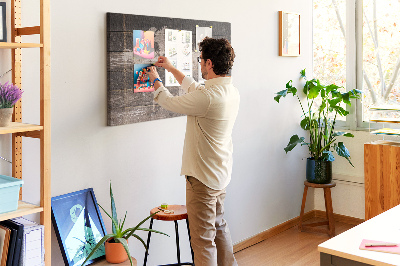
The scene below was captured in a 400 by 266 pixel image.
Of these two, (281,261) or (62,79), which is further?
(281,261)

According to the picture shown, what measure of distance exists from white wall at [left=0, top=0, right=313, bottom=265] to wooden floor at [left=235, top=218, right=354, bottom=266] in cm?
15

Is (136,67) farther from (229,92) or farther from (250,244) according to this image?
(250,244)

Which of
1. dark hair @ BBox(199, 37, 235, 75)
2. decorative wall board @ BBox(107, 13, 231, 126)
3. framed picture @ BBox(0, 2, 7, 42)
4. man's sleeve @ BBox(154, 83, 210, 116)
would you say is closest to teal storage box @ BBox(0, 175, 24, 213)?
framed picture @ BBox(0, 2, 7, 42)

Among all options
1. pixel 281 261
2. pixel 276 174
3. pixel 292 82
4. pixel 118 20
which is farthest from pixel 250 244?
pixel 118 20

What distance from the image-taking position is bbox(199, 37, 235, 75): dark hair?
10.8 feet

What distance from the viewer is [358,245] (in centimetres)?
228

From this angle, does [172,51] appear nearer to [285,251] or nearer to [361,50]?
[285,251]

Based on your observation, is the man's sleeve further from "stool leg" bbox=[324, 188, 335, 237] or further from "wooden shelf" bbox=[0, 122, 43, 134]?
"stool leg" bbox=[324, 188, 335, 237]

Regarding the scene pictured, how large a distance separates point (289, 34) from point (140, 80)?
2.09 m

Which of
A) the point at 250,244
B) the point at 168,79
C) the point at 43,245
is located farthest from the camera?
the point at 250,244

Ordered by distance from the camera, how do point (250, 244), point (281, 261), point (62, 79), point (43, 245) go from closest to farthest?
point (43, 245), point (62, 79), point (281, 261), point (250, 244)

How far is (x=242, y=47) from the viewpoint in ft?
14.7

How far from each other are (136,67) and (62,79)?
57 centimetres

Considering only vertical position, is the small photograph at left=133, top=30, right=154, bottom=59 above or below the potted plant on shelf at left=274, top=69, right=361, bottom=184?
above
